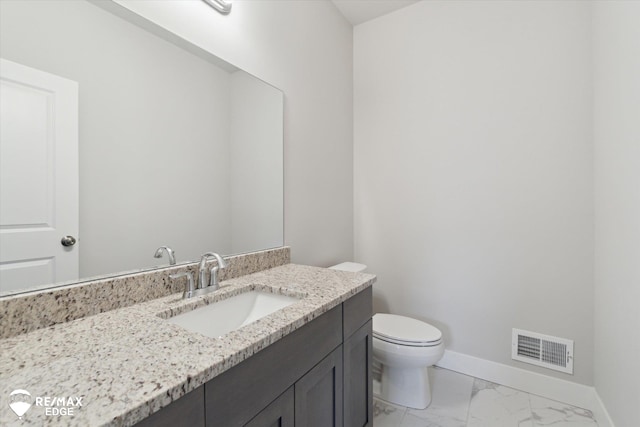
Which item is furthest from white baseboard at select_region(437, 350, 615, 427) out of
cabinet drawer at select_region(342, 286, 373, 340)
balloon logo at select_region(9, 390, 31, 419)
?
balloon logo at select_region(9, 390, 31, 419)

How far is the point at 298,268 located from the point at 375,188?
3.73 ft

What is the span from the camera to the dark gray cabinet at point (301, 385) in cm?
59

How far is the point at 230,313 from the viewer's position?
1086 millimetres

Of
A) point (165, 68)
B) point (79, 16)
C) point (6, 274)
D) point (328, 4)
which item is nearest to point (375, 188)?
point (328, 4)

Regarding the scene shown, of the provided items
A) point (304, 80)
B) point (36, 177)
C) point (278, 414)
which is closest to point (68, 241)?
point (36, 177)

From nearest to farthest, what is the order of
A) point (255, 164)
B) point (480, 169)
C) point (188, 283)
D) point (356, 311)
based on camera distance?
point (188, 283) → point (356, 311) → point (255, 164) → point (480, 169)

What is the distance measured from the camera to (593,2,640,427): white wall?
117 cm

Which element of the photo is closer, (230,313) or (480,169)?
(230,313)

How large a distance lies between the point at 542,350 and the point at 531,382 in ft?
0.71

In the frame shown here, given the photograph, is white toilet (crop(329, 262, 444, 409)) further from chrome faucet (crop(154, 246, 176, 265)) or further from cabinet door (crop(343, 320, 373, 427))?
chrome faucet (crop(154, 246, 176, 265))

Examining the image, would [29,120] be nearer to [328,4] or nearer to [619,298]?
[328,4]

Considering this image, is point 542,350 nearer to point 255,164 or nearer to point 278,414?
point 278,414

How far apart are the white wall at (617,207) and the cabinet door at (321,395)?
47.8 inches

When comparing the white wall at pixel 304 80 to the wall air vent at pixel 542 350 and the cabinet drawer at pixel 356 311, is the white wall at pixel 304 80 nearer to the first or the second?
the cabinet drawer at pixel 356 311
